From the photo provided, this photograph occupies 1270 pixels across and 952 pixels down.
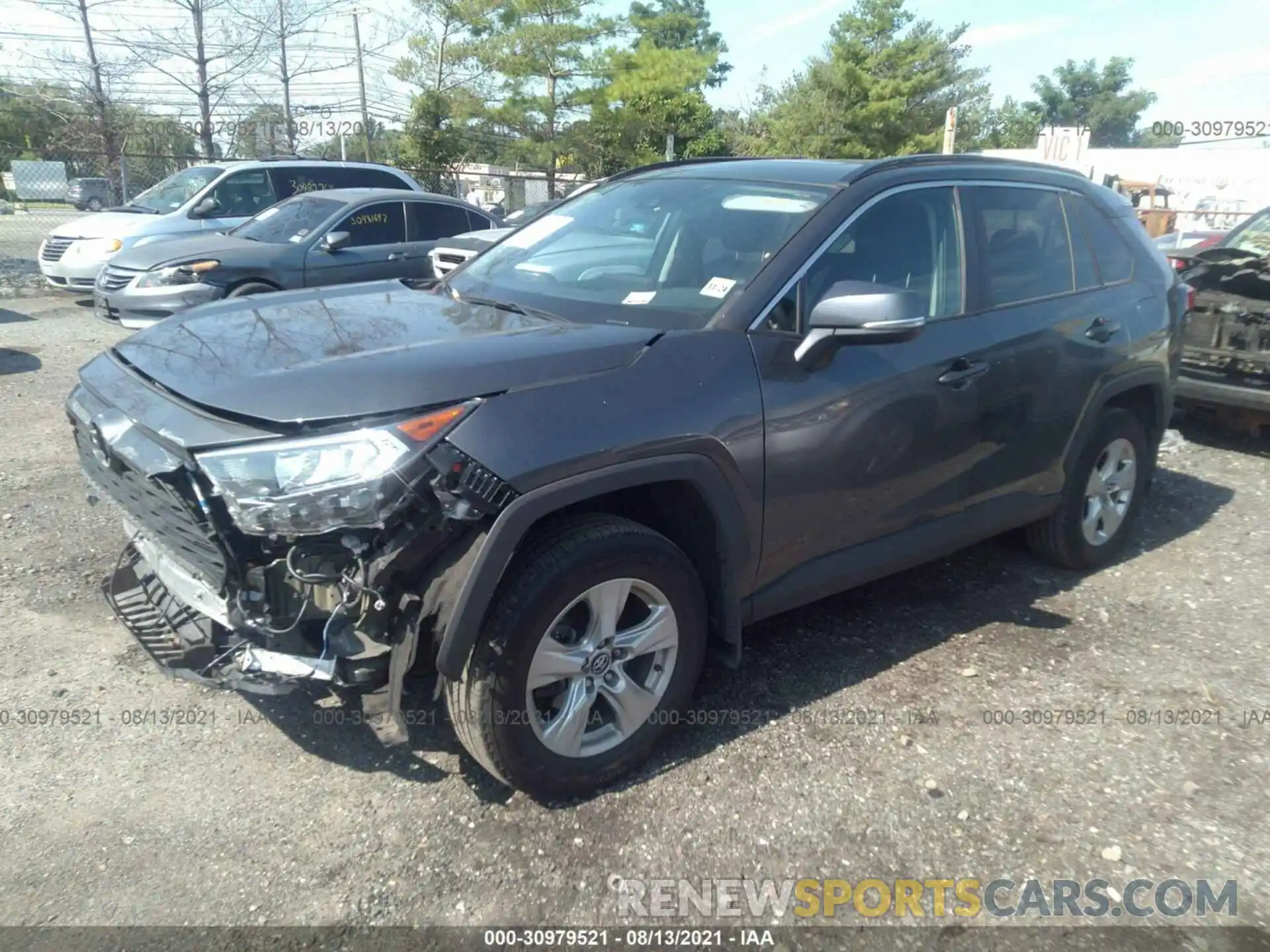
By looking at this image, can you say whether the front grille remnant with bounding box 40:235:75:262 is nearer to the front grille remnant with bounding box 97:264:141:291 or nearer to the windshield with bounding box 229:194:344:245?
the windshield with bounding box 229:194:344:245

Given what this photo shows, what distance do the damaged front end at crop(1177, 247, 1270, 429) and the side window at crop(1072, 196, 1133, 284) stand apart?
2308 mm

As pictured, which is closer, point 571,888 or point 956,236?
point 571,888

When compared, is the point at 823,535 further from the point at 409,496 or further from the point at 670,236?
the point at 409,496

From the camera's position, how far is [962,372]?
3.61 meters

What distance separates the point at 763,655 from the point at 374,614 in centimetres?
182

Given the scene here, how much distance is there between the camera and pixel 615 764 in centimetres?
296

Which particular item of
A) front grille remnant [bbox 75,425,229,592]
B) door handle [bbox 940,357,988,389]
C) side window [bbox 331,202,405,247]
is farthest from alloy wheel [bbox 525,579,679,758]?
side window [bbox 331,202,405,247]

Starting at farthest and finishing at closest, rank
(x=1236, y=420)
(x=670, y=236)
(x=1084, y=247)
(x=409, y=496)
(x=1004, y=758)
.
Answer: (x=1236, y=420) → (x=1084, y=247) → (x=670, y=236) → (x=1004, y=758) → (x=409, y=496)

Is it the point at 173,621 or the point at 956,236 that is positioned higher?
the point at 956,236

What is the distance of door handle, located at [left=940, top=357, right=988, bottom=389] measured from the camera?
3557 mm

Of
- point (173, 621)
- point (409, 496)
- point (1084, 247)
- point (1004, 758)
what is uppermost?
point (1084, 247)

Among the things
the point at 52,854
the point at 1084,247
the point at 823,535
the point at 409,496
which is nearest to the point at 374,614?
the point at 409,496

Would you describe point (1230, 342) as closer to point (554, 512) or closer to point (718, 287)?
point (718, 287)

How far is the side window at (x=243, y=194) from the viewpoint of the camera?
12.1m
